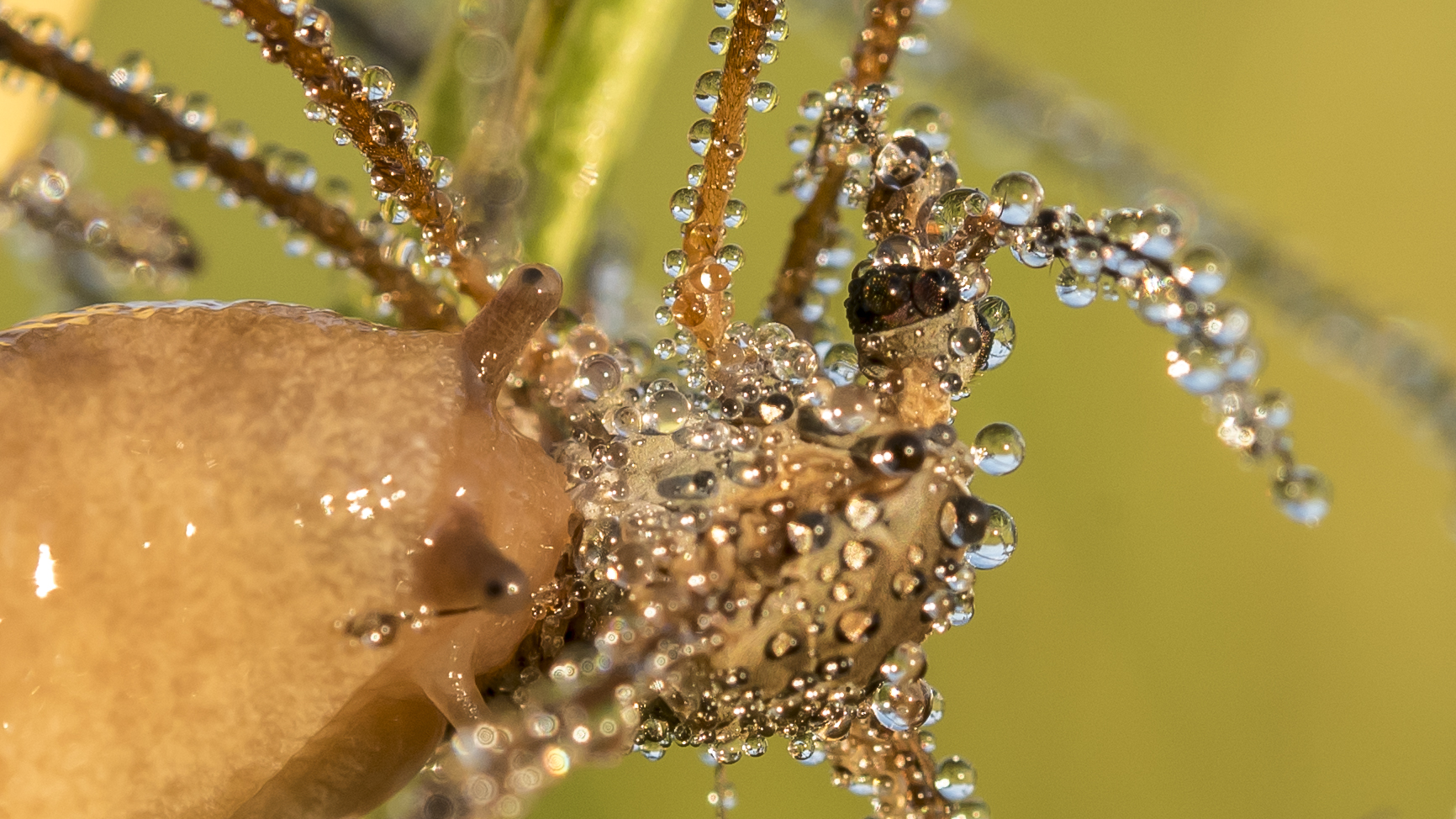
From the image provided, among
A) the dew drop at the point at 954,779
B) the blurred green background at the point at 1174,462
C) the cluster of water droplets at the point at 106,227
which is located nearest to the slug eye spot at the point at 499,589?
the dew drop at the point at 954,779

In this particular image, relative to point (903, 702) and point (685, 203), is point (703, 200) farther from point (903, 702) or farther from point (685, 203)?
point (903, 702)

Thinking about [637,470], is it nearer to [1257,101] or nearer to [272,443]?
[272,443]

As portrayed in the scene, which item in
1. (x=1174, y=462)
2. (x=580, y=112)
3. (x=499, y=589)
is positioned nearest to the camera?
(x=499, y=589)

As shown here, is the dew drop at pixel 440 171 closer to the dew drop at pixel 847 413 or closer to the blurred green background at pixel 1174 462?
the dew drop at pixel 847 413

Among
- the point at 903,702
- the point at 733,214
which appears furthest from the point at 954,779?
the point at 733,214

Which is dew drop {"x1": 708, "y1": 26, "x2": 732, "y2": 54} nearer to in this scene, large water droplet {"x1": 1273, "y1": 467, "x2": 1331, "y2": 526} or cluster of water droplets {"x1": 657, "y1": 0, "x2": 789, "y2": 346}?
cluster of water droplets {"x1": 657, "y1": 0, "x2": 789, "y2": 346}

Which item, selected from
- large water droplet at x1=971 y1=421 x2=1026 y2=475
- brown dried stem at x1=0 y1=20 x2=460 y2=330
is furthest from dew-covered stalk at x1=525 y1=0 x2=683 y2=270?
large water droplet at x1=971 y1=421 x2=1026 y2=475
